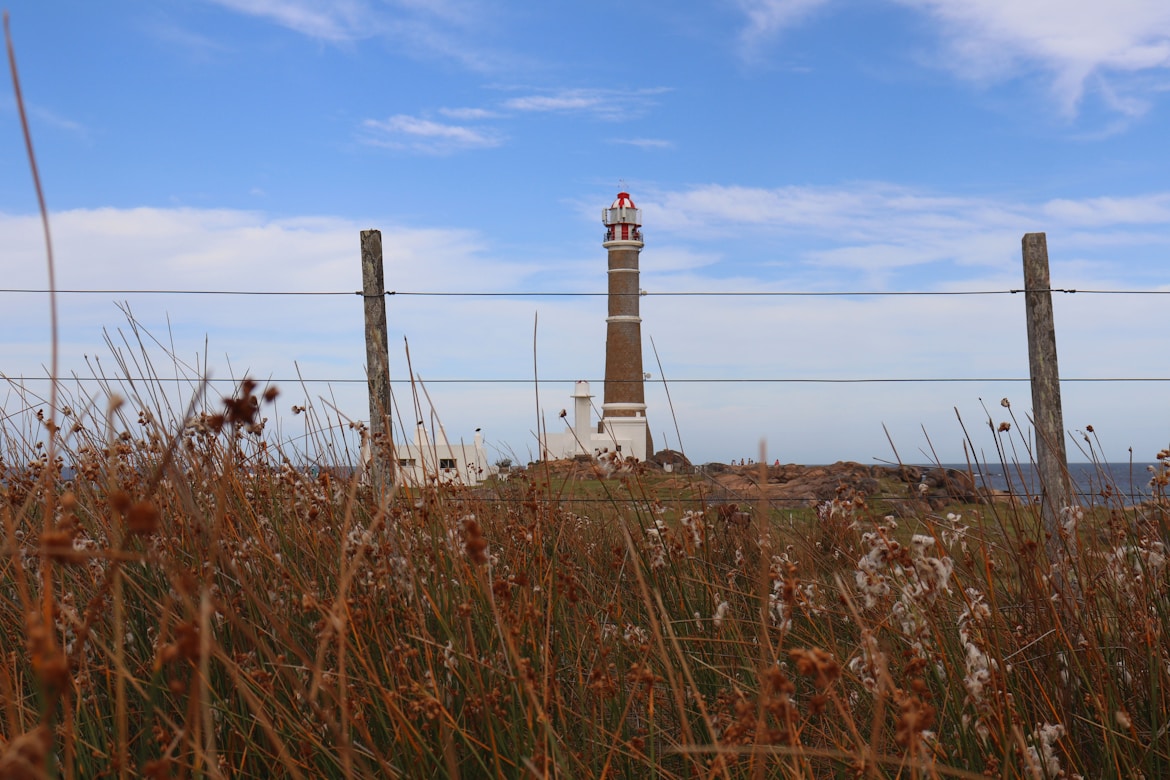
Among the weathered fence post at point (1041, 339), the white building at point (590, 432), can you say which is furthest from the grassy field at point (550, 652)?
the white building at point (590, 432)

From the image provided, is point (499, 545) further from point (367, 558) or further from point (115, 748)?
point (115, 748)

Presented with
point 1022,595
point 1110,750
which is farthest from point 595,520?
point 1110,750

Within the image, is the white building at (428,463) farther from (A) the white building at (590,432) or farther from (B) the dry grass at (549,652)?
(A) the white building at (590,432)

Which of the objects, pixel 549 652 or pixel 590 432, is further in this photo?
pixel 590 432

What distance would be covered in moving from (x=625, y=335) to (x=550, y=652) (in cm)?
2658

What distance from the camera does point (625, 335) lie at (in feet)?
94.7

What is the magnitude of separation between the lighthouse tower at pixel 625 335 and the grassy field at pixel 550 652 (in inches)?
959

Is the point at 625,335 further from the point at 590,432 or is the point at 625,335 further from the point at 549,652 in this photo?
the point at 549,652

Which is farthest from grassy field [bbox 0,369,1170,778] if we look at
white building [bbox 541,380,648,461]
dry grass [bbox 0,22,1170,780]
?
white building [bbox 541,380,648,461]

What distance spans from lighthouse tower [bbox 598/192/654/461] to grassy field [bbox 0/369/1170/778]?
24359mm

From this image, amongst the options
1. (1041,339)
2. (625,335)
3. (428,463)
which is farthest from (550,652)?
(625,335)

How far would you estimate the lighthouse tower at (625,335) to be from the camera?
28.2m

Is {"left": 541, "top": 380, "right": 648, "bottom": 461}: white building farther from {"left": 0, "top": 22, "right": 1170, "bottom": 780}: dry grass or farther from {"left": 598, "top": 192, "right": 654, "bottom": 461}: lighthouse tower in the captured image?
{"left": 0, "top": 22, "right": 1170, "bottom": 780}: dry grass

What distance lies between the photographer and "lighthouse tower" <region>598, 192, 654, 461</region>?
28250 millimetres
